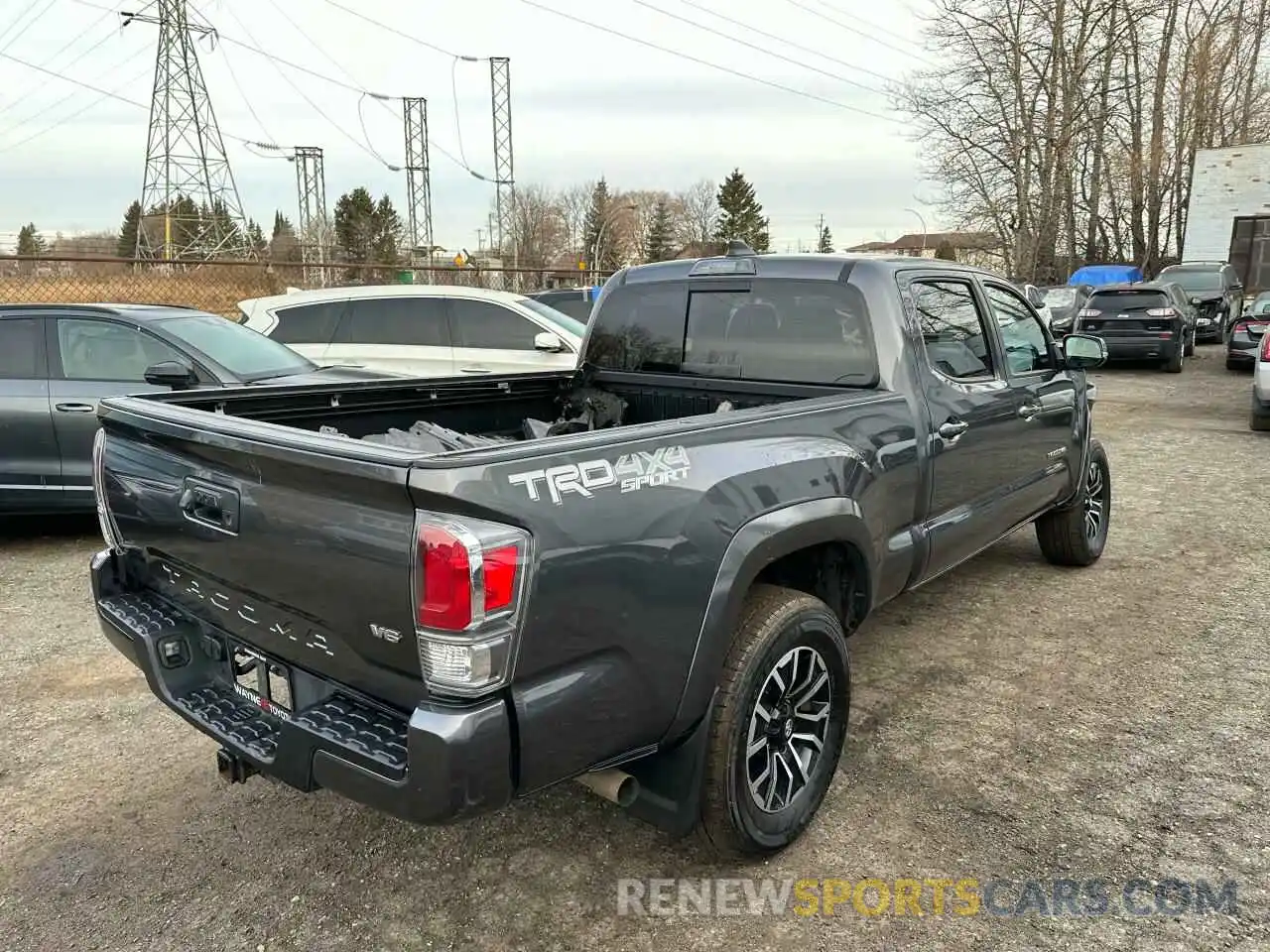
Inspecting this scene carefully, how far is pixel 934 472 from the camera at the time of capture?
11.9ft

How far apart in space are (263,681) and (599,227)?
254ft

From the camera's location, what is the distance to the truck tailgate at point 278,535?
2.03 metres

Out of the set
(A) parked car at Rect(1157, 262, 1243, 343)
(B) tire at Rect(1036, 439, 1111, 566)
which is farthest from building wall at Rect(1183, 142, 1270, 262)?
(B) tire at Rect(1036, 439, 1111, 566)

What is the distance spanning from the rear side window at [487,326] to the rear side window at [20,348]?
3.90 meters

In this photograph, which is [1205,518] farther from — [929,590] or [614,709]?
[614,709]

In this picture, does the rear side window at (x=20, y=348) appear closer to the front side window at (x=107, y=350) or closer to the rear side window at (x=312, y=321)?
the front side window at (x=107, y=350)

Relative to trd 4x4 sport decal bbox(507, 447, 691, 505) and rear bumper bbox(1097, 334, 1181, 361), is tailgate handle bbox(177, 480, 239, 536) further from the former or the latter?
rear bumper bbox(1097, 334, 1181, 361)

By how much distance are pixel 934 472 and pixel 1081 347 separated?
1946 mm

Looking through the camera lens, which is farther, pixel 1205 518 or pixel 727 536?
pixel 1205 518

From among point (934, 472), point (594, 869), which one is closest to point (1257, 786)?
point (934, 472)

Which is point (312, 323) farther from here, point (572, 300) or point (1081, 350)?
point (1081, 350)

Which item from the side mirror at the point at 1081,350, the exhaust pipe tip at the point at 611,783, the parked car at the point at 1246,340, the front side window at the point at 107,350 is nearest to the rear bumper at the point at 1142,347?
the parked car at the point at 1246,340

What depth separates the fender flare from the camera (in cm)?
241

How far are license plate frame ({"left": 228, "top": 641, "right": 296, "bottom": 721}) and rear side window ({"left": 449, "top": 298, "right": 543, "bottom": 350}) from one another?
6695mm
